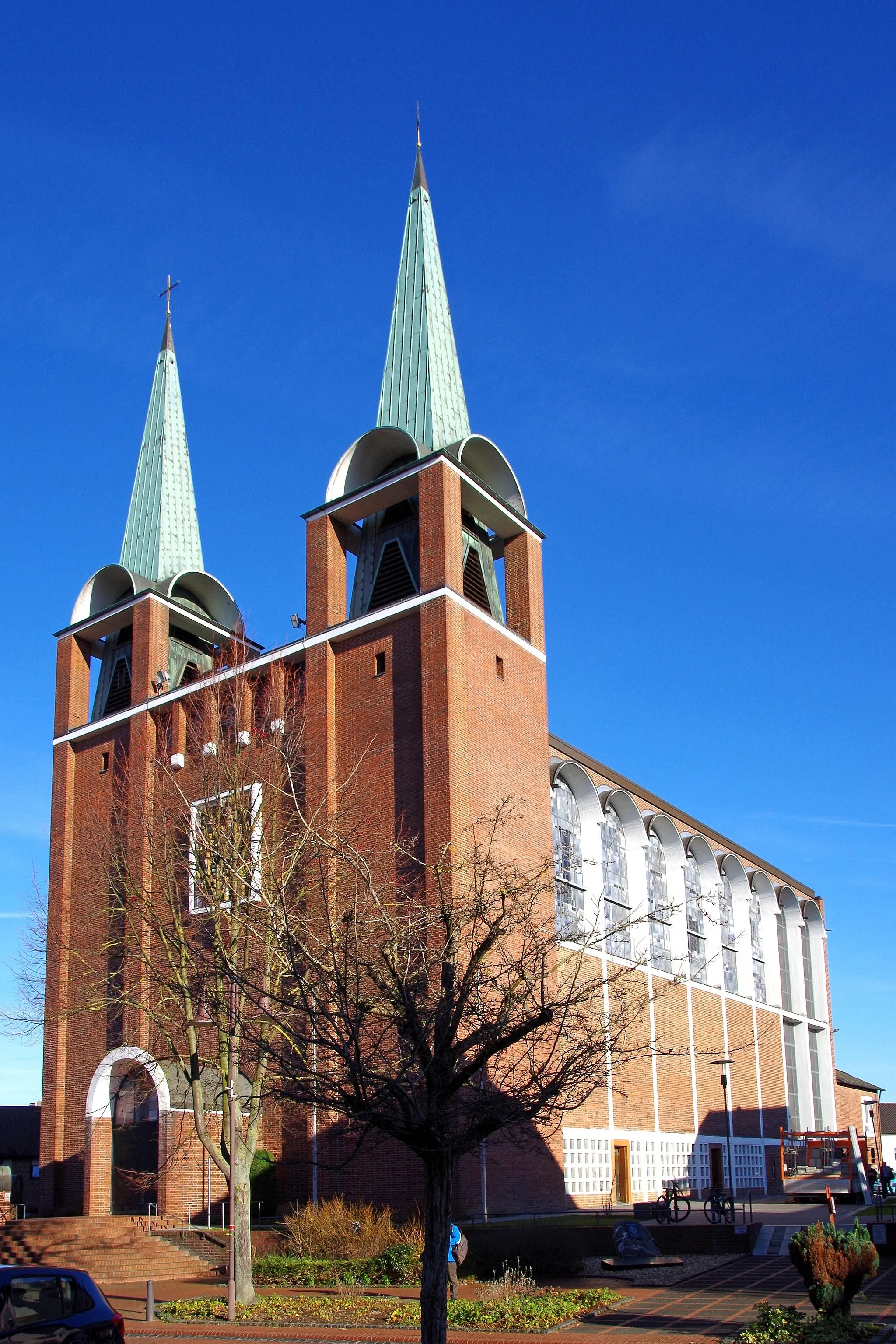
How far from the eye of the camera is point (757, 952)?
1930 inches

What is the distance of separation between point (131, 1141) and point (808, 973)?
109ft

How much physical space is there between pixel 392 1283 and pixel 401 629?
582 inches

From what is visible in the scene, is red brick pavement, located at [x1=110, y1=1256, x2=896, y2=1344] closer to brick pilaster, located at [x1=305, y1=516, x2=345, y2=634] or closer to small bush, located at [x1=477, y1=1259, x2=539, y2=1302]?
small bush, located at [x1=477, y1=1259, x2=539, y2=1302]

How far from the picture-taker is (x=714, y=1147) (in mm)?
40312

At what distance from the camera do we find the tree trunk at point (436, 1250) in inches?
419

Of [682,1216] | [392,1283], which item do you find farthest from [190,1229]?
[682,1216]

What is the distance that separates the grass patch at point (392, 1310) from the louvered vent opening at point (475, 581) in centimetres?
1705

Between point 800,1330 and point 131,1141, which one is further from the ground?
point 131,1141

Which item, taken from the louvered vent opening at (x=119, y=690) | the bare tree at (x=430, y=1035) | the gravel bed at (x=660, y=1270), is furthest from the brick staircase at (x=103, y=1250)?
the louvered vent opening at (x=119, y=690)

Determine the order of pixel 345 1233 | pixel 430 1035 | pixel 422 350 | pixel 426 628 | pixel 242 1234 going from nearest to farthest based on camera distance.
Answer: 1. pixel 430 1035
2. pixel 242 1234
3. pixel 345 1233
4. pixel 426 628
5. pixel 422 350

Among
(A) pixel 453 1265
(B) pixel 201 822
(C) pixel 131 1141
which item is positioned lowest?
(A) pixel 453 1265

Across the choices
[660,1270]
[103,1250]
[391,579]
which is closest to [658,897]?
[391,579]

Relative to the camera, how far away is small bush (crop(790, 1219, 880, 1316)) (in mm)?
13914

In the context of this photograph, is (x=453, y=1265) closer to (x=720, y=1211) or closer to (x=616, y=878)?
(x=720, y=1211)
